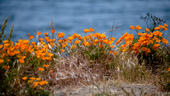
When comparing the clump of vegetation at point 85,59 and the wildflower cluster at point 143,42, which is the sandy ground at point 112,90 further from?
the wildflower cluster at point 143,42

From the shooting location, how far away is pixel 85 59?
14.9 feet

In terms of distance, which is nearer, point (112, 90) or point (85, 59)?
point (112, 90)

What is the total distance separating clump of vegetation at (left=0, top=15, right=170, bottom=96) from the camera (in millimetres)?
3850

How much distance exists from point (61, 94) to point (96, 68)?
3.56 feet

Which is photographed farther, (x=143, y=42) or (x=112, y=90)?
(x=143, y=42)

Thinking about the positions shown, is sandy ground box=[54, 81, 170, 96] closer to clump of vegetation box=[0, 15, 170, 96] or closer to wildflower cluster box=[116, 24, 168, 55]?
clump of vegetation box=[0, 15, 170, 96]

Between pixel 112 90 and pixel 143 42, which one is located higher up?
pixel 143 42

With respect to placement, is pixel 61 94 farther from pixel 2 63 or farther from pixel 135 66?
pixel 135 66

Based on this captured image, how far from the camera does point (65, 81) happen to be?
416cm

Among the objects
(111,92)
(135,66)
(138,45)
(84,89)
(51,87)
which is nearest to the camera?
(111,92)

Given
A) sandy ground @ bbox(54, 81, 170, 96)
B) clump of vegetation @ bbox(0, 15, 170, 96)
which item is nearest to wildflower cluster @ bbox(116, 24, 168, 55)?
clump of vegetation @ bbox(0, 15, 170, 96)

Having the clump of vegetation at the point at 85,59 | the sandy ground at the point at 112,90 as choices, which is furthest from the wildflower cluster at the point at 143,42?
the sandy ground at the point at 112,90

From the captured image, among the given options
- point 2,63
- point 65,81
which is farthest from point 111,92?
point 2,63

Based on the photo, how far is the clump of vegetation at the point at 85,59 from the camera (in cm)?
385
